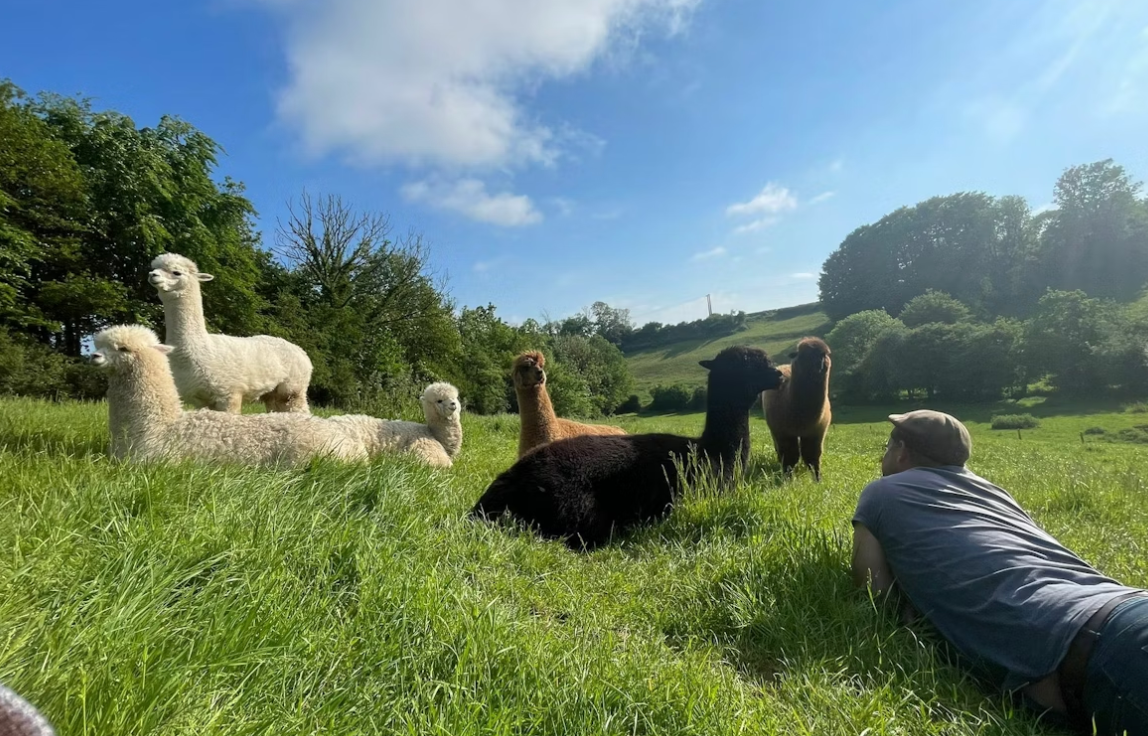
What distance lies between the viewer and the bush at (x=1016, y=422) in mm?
32062

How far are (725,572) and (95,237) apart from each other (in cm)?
2648

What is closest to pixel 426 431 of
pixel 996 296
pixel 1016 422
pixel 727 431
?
pixel 727 431

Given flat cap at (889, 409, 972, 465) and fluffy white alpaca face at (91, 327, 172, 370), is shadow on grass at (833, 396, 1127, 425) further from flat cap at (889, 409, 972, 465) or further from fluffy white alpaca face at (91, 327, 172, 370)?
fluffy white alpaca face at (91, 327, 172, 370)

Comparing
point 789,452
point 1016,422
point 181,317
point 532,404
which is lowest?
point 1016,422

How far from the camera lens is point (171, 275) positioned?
17.9 ft

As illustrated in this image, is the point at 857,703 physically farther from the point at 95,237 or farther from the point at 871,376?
the point at 871,376

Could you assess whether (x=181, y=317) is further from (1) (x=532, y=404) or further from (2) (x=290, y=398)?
(1) (x=532, y=404)

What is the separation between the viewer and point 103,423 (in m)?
5.98

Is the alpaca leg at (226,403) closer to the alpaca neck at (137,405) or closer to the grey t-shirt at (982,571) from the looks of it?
the alpaca neck at (137,405)

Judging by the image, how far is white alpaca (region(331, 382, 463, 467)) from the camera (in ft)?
19.9

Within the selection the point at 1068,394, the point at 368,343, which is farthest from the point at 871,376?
the point at 368,343

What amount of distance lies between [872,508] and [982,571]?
0.56 metres

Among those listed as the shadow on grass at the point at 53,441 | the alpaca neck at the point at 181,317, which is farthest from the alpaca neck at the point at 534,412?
the shadow on grass at the point at 53,441

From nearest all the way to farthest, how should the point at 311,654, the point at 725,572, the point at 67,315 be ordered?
the point at 311,654 → the point at 725,572 → the point at 67,315
